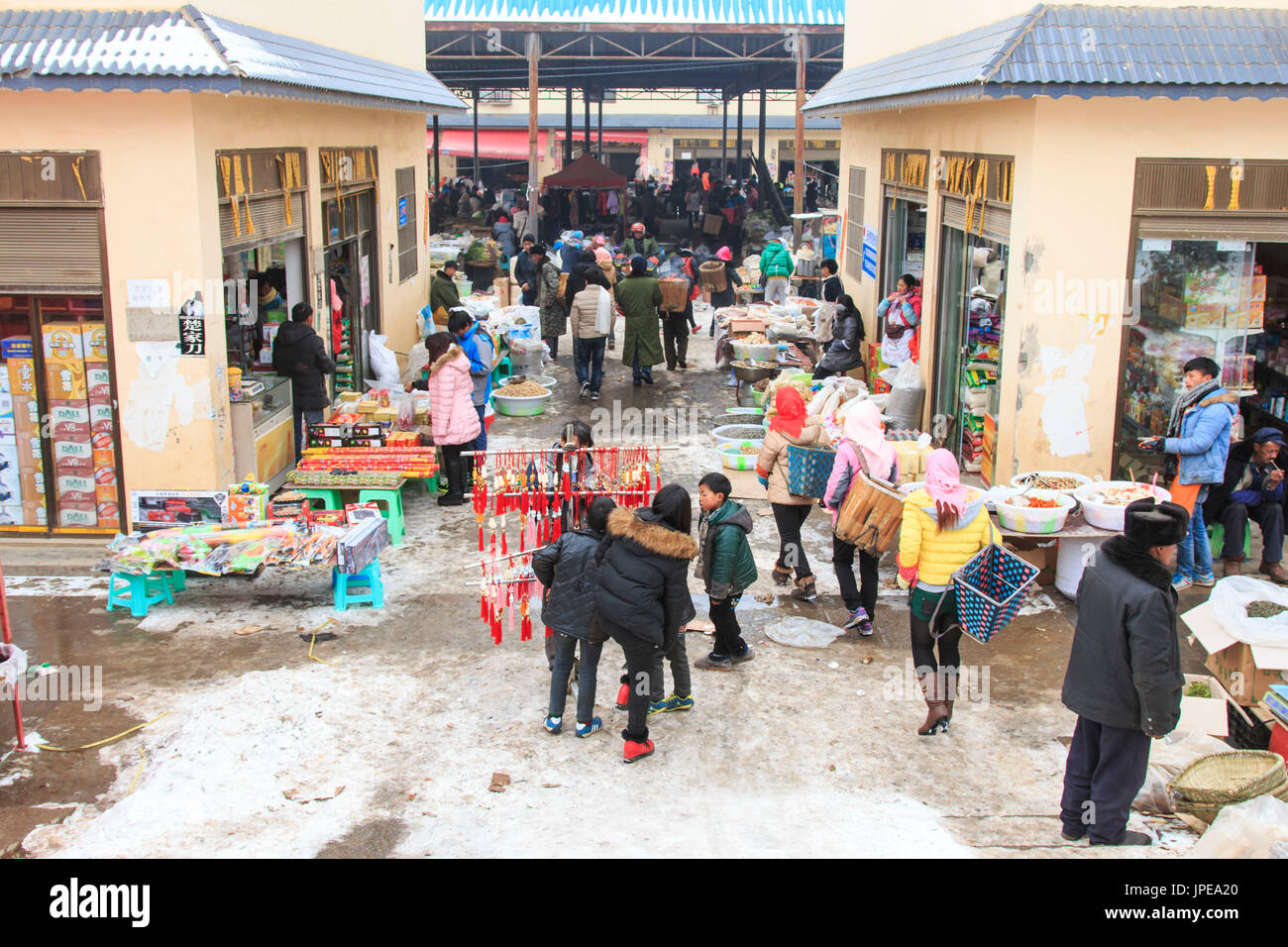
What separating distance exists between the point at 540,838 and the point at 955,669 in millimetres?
2700

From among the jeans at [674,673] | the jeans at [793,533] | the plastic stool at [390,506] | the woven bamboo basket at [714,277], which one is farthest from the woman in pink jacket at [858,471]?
the woven bamboo basket at [714,277]

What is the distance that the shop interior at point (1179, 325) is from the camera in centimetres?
947

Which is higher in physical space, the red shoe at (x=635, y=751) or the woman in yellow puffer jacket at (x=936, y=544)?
the woman in yellow puffer jacket at (x=936, y=544)

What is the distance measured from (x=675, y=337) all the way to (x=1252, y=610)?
1112 cm

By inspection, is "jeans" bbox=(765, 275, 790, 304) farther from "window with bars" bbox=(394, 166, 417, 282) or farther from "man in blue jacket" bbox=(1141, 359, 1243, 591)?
"man in blue jacket" bbox=(1141, 359, 1243, 591)

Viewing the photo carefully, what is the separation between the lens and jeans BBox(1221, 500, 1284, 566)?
30.3 feet

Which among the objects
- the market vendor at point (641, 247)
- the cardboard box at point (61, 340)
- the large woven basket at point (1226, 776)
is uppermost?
the market vendor at point (641, 247)

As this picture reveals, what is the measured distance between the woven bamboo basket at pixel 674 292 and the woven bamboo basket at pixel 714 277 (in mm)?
3760

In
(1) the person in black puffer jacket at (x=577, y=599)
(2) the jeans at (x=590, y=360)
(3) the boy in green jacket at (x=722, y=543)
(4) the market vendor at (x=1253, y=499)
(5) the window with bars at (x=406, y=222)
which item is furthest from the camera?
(5) the window with bars at (x=406, y=222)

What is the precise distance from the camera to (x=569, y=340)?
20219 mm

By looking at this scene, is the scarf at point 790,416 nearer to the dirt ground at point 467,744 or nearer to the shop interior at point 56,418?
the dirt ground at point 467,744

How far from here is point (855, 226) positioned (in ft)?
57.6

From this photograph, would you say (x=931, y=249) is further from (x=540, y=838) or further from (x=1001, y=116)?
(x=540, y=838)

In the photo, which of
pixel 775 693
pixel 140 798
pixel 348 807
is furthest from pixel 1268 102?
pixel 140 798
